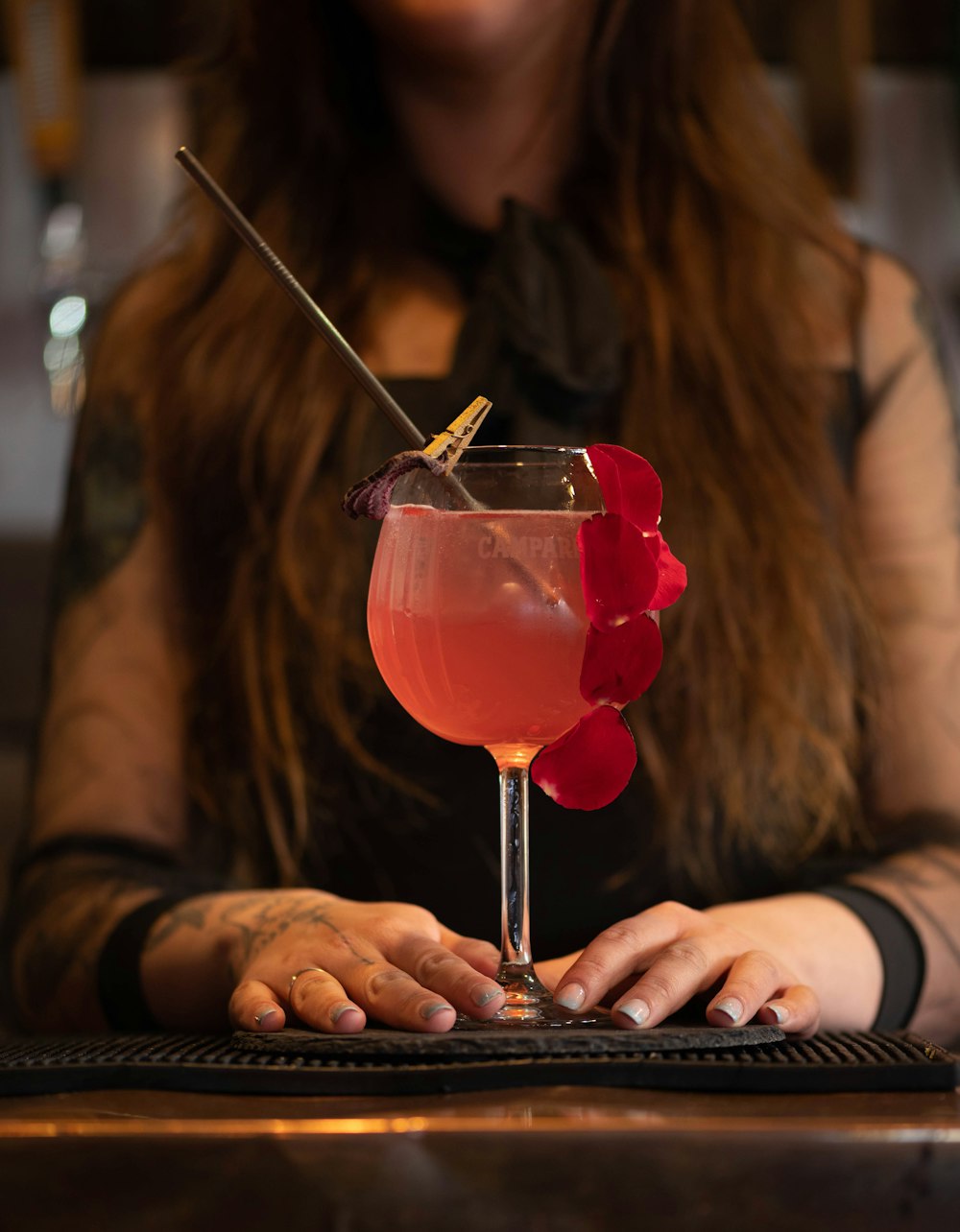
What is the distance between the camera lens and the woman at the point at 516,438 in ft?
4.66

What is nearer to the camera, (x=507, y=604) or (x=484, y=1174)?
(x=484, y=1174)

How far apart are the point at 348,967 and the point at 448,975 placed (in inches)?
2.9

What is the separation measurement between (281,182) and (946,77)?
174 cm

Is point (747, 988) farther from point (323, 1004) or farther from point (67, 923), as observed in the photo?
point (67, 923)

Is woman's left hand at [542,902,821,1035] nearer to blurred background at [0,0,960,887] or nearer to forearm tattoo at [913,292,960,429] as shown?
forearm tattoo at [913,292,960,429]

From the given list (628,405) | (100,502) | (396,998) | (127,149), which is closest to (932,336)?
(628,405)

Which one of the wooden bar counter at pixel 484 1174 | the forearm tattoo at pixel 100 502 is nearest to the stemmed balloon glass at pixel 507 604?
the wooden bar counter at pixel 484 1174

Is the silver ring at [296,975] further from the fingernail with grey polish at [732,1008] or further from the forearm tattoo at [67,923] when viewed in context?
the forearm tattoo at [67,923]

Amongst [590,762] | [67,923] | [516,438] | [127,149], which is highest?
[127,149]

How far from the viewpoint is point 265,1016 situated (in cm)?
79

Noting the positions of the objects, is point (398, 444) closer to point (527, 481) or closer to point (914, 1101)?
point (527, 481)

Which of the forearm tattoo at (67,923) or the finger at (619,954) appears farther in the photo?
the forearm tattoo at (67,923)

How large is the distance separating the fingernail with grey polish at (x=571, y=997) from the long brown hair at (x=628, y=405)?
655 millimetres

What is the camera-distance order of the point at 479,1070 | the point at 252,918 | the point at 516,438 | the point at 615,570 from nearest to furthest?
the point at 479,1070
the point at 615,570
the point at 252,918
the point at 516,438
